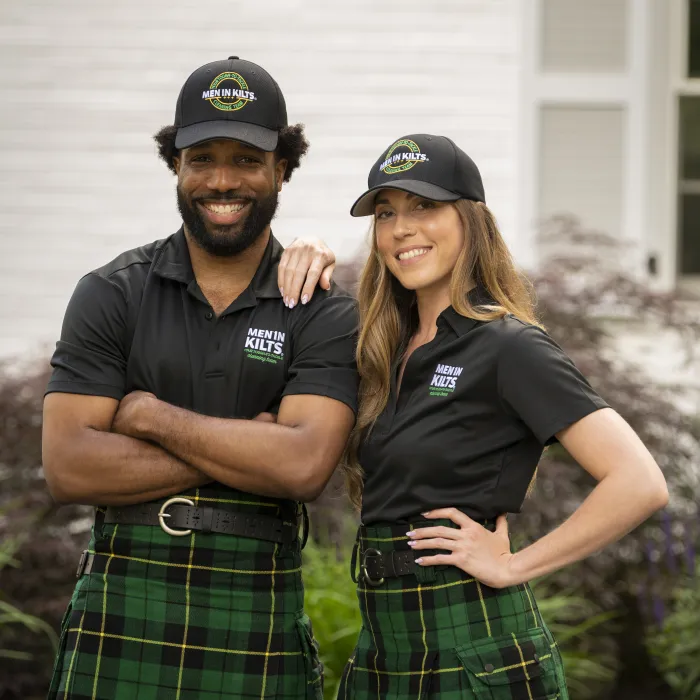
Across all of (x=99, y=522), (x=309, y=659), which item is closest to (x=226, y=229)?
(x=99, y=522)

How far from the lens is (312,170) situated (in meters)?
7.32

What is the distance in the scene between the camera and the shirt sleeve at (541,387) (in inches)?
111

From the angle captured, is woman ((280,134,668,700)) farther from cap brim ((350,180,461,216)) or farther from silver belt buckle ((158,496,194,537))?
silver belt buckle ((158,496,194,537))

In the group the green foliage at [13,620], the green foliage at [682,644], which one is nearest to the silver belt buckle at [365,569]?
the green foliage at [13,620]

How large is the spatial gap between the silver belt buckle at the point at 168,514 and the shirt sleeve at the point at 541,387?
0.89 m

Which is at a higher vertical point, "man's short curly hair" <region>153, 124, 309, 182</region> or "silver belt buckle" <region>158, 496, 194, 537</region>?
"man's short curly hair" <region>153, 124, 309, 182</region>

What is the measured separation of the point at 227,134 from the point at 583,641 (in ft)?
11.7

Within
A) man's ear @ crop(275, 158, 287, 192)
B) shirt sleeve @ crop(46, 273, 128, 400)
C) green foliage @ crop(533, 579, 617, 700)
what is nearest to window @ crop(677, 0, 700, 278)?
green foliage @ crop(533, 579, 617, 700)

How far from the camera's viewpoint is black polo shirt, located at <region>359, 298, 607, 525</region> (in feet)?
9.33

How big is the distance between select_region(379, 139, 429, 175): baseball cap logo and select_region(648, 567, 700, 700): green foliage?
3.35 m

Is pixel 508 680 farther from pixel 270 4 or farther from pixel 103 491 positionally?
pixel 270 4

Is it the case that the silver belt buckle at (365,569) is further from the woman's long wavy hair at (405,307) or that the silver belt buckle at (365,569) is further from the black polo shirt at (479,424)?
the woman's long wavy hair at (405,307)

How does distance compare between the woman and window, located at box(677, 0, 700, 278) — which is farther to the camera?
window, located at box(677, 0, 700, 278)

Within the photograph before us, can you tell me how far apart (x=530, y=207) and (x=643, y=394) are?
171 centimetres
